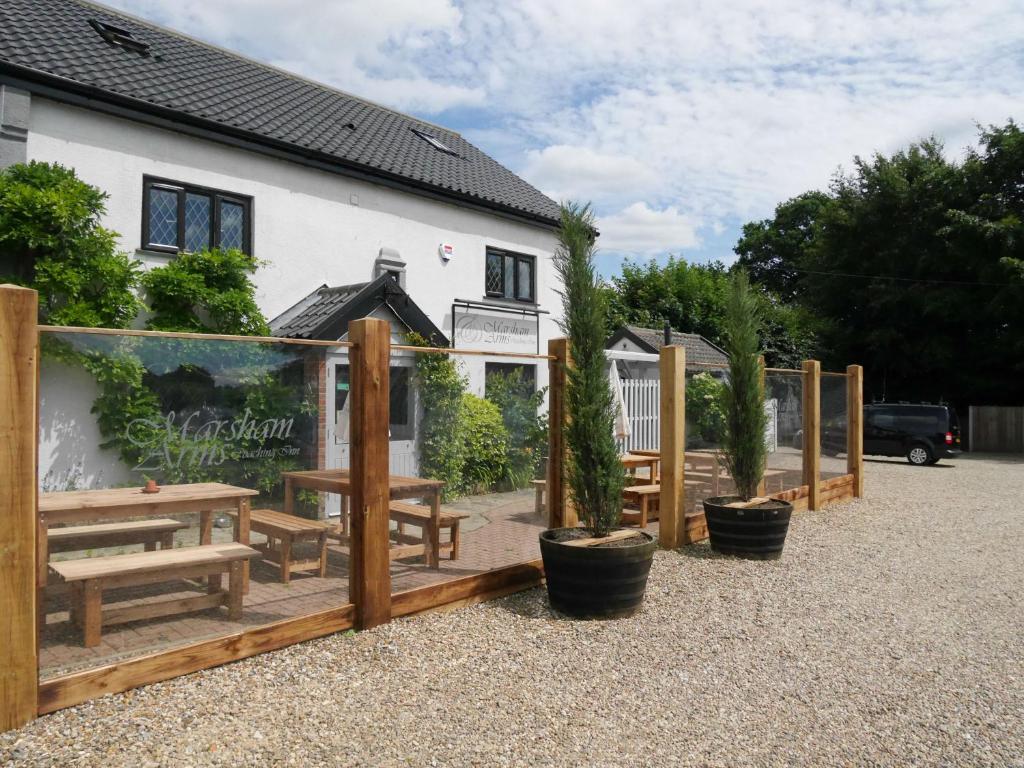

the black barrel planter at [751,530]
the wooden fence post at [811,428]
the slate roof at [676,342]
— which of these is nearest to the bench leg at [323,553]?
the black barrel planter at [751,530]

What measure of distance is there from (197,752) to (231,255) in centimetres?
774

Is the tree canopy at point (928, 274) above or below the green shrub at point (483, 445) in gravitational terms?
above

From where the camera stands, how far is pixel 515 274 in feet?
51.9

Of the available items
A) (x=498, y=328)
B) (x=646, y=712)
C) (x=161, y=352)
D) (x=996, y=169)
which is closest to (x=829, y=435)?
(x=498, y=328)

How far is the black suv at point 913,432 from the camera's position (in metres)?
19.0

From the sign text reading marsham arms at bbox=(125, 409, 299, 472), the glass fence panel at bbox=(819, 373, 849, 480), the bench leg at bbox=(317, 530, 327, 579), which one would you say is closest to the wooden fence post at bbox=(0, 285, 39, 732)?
the sign text reading marsham arms at bbox=(125, 409, 299, 472)

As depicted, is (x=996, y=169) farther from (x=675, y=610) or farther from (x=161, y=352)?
(x=161, y=352)

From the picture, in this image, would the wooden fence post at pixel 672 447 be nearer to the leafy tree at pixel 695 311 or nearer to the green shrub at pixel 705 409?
the green shrub at pixel 705 409

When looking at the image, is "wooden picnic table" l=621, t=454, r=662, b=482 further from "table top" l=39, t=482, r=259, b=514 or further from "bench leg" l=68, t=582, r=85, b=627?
"bench leg" l=68, t=582, r=85, b=627

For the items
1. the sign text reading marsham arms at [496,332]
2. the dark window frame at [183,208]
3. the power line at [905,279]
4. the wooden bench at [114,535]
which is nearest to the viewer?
the wooden bench at [114,535]

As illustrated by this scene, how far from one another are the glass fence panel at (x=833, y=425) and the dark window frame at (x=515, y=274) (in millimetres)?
6453

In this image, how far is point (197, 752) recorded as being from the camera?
135 inches

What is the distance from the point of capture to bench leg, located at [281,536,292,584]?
4.69 meters

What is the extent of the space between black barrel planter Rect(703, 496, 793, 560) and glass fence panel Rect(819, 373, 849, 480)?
3.84 m
